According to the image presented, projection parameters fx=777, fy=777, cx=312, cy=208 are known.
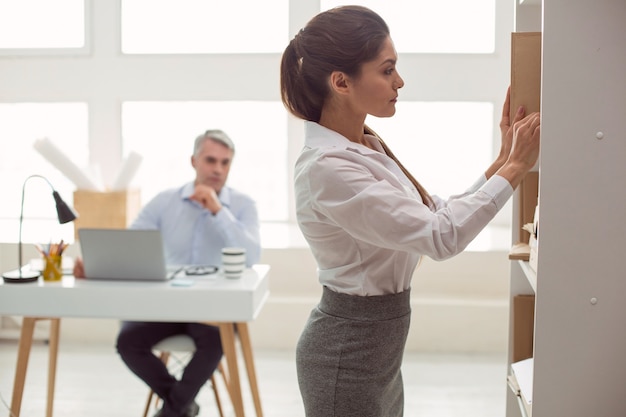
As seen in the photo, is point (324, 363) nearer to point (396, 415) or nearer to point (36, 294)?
point (396, 415)

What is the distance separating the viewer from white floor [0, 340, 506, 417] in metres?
3.54

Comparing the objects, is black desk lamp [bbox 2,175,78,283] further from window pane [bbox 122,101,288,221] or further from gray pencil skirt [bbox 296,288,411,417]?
window pane [bbox 122,101,288,221]

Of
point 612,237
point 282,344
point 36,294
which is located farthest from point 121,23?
point 612,237

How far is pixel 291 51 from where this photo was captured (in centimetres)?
157

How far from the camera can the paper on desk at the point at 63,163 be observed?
13.9ft

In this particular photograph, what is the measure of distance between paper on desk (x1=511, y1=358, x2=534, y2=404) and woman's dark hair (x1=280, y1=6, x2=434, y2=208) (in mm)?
704

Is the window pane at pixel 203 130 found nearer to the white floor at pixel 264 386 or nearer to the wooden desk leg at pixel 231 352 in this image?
the white floor at pixel 264 386

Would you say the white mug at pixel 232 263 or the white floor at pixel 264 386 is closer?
the white mug at pixel 232 263

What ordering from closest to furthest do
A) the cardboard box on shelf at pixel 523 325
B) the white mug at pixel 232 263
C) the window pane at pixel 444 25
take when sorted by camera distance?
the cardboard box on shelf at pixel 523 325
the white mug at pixel 232 263
the window pane at pixel 444 25

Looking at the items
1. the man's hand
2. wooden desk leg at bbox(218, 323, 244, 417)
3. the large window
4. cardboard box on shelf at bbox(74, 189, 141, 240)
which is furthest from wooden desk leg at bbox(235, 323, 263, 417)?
the large window

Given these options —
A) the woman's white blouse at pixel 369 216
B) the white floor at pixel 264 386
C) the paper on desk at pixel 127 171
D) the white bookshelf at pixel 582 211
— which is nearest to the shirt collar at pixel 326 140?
the woman's white blouse at pixel 369 216

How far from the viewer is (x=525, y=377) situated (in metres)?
1.69

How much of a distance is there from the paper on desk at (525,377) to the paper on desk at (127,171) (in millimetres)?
3000

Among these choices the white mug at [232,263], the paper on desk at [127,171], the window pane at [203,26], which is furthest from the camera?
the window pane at [203,26]
